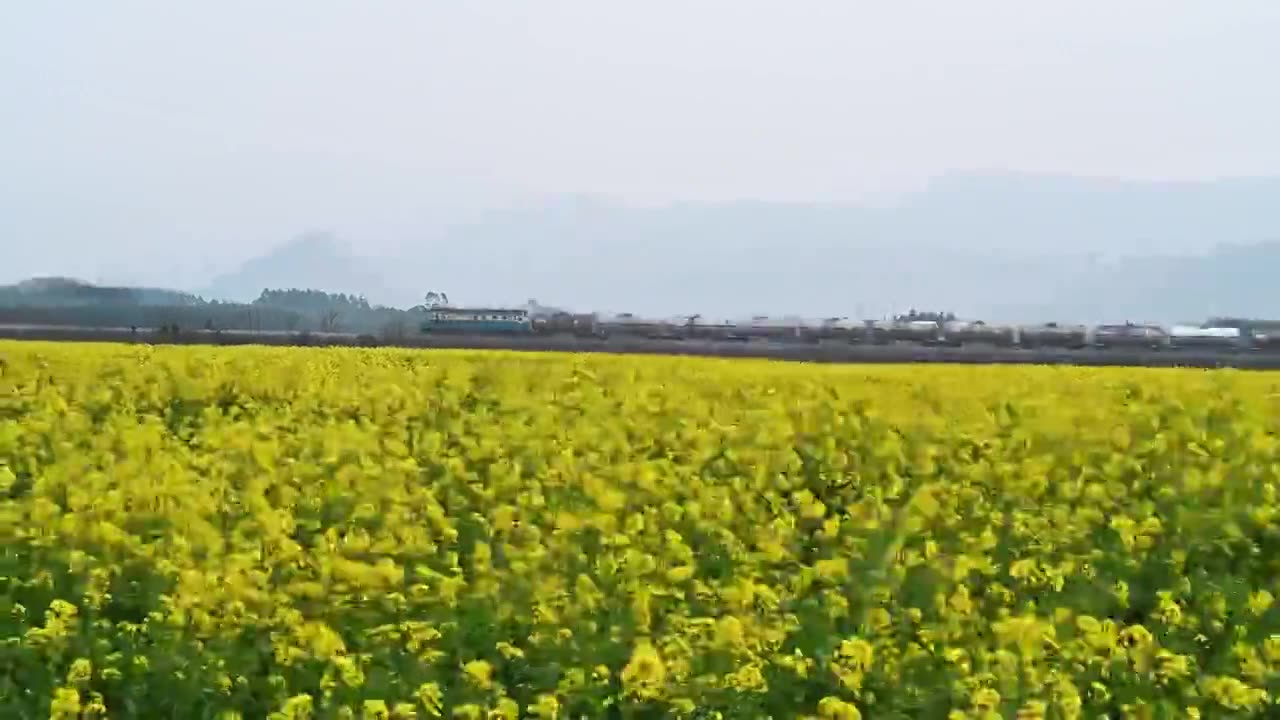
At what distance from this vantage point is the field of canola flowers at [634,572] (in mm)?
7375

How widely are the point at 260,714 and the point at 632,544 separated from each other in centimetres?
255

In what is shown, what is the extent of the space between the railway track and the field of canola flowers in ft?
104

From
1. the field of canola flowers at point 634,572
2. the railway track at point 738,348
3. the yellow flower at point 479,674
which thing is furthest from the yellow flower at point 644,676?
the railway track at point 738,348

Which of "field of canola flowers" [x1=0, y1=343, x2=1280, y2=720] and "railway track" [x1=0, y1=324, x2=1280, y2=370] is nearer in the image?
"field of canola flowers" [x1=0, y1=343, x2=1280, y2=720]

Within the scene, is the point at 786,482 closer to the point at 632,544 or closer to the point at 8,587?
the point at 632,544

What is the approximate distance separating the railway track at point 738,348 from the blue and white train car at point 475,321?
232 inches

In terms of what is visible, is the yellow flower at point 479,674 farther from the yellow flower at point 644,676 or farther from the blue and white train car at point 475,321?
the blue and white train car at point 475,321

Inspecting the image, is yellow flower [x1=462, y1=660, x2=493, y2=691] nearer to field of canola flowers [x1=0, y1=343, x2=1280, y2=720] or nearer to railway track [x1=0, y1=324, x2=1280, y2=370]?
field of canola flowers [x1=0, y1=343, x2=1280, y2=720]

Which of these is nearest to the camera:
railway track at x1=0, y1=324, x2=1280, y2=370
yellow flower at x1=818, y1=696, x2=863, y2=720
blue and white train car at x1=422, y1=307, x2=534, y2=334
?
yellow flower at x1=818, y1=696, x2=863, y2=720

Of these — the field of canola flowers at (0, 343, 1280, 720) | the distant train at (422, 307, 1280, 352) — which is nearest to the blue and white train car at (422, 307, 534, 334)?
the distant train at (422, 307, 1280, 352)

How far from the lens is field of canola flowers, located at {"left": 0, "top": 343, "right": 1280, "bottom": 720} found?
738 centimetres

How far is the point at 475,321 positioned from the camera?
202 feet

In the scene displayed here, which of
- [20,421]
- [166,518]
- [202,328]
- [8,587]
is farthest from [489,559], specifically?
[202,328]

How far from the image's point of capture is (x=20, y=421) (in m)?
14.0
